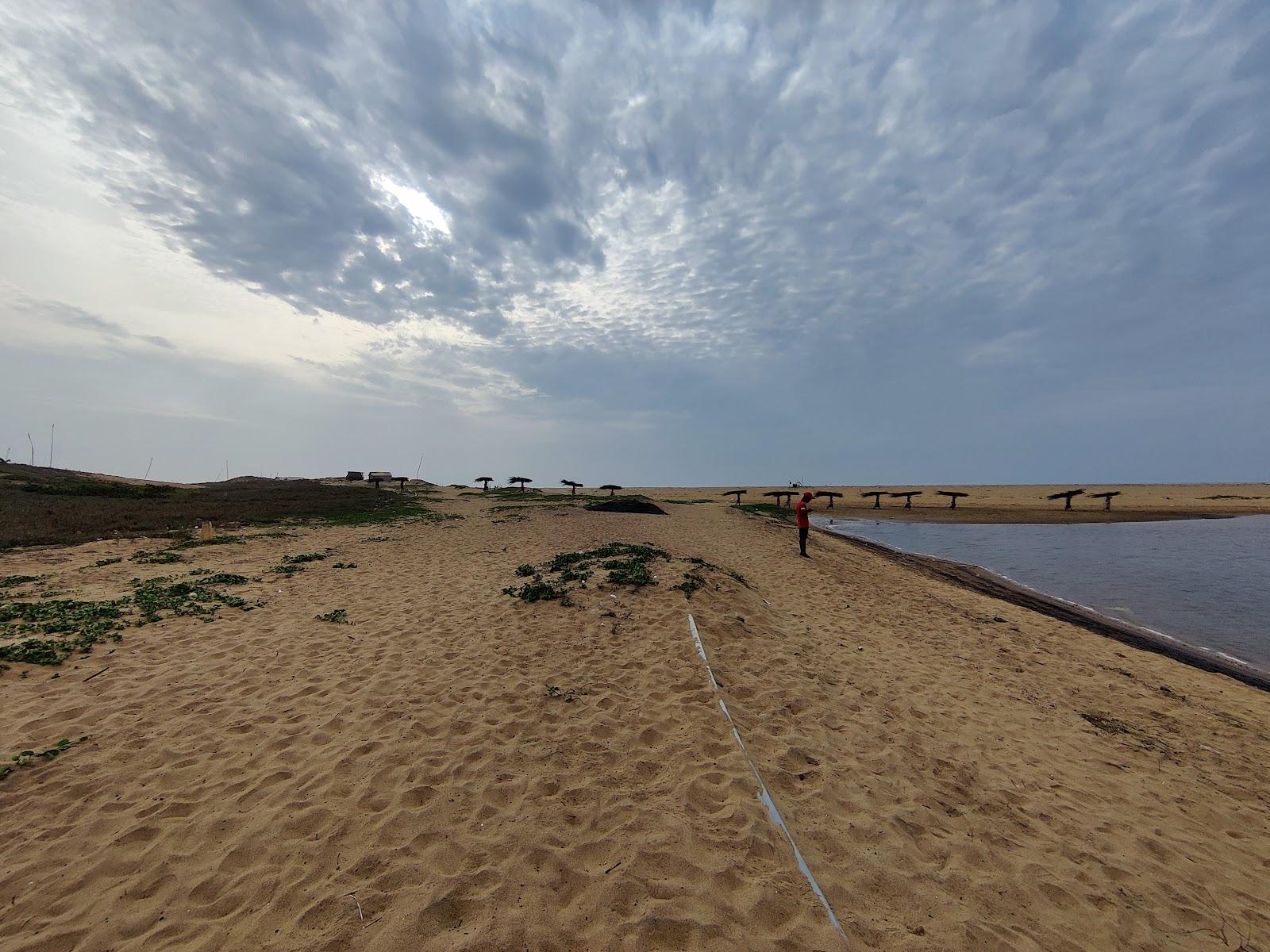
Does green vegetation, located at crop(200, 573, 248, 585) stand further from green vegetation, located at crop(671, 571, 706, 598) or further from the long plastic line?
the long plastic line

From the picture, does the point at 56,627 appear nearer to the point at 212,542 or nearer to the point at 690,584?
the point at 212,542

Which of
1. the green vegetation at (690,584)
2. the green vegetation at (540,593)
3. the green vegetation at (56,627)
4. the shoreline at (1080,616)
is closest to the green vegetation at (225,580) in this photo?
the green vegetation at (56,627)

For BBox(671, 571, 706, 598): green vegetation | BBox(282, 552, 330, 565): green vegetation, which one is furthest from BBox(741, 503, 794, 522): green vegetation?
BBox(282, 552, 330, 565): green vegetation

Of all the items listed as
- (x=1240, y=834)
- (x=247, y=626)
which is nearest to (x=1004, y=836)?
(x=1240, y=834)

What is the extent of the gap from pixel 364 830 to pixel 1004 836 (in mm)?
5717

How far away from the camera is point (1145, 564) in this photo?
869 inches

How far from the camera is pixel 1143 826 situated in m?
5.16

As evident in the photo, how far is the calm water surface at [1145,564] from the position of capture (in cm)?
1392

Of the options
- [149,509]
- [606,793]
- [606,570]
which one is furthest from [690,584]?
[149,509]

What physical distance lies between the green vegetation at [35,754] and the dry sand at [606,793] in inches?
→ 5.3

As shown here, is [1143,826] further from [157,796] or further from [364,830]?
[157,796]

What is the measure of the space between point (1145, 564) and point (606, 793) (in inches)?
1125

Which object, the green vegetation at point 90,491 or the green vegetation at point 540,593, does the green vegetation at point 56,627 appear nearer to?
the green vegetation at point 540,593

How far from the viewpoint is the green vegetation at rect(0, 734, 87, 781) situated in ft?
14.7
